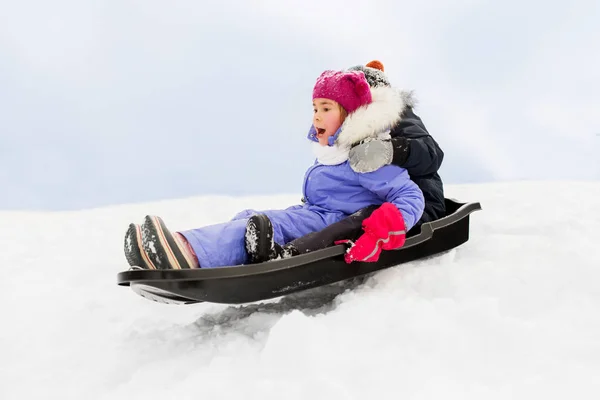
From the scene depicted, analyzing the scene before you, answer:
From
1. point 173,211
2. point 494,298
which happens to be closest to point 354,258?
point 494,298

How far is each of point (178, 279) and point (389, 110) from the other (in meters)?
1.13

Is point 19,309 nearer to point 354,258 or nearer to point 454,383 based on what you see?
point 354,258

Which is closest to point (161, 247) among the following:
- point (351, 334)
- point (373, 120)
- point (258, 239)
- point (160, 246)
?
point (160, 246)

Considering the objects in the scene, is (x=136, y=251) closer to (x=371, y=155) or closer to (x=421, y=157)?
(x=371, y=155)

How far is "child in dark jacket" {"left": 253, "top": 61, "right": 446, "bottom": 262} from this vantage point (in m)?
1.93

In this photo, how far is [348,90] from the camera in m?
2.15

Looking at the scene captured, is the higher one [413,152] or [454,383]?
[413,152]

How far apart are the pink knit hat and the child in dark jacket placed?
0.10 meters

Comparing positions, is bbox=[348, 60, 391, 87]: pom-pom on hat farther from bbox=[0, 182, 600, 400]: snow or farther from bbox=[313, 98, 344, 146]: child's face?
bbox=[0, 182, 600, 400]: snow

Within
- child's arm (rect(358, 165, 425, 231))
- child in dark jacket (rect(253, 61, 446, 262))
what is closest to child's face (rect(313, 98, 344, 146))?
child in dark jacket (rect(253, 61, 446, 262))

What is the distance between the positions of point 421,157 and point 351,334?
927mm

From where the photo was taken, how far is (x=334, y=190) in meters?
2.21

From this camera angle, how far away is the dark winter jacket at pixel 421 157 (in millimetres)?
2141

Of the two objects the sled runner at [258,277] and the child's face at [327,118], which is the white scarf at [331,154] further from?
the sled runner at [258,277]
